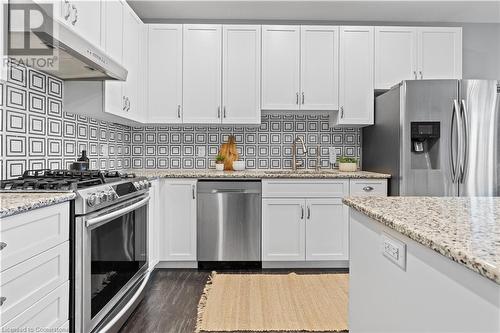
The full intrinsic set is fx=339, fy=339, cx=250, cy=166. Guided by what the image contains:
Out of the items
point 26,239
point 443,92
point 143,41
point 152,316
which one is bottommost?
point 152,316

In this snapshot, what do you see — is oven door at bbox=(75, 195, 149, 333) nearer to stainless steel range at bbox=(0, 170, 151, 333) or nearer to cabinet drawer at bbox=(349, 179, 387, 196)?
stainless steel range at bbox=(0, 170, 151, 333)

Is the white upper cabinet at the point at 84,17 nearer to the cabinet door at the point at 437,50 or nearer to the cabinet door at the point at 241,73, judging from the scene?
the cabinet door at the point at 241,73

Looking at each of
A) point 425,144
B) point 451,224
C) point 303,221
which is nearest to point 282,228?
point 303,221

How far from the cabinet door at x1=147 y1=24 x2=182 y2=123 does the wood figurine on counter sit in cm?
61

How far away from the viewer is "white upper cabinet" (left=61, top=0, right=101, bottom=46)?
1881 mm

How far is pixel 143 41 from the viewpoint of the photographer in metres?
3.33

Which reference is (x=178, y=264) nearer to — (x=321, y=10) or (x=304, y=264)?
(x=304, y=264)

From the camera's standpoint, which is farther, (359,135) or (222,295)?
(359,135)

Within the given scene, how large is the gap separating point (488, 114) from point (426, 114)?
20.0 inches

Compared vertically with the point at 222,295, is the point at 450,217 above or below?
above

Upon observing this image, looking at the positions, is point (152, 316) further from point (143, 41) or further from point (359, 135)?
point (359, 135)

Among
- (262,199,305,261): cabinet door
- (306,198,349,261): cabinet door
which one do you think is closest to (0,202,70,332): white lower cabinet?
(262,199,305,261): cabinet door

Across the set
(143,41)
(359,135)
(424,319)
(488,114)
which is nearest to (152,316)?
(424,319)

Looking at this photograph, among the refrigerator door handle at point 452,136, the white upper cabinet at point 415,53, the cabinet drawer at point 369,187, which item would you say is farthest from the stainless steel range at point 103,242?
the white upper cabinet at point 415,53
